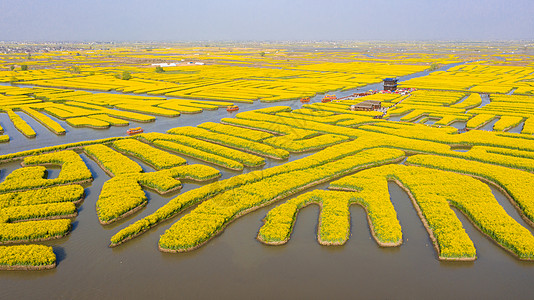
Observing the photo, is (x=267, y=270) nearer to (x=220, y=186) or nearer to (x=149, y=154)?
(x=220, y=186)

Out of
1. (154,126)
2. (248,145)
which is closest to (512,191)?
(248,145)

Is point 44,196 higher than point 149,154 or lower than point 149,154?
lower

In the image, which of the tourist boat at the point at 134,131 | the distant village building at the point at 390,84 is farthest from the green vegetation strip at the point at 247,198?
the distant village building at the point at 390,84

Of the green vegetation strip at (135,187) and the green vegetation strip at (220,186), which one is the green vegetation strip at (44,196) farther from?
the green vegetation strip at (220,186)

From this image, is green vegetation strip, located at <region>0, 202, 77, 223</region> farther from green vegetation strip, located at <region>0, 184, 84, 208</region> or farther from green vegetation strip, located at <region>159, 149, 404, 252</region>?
green vegetation strip, located at <region>159, 149, 404, 252</region>

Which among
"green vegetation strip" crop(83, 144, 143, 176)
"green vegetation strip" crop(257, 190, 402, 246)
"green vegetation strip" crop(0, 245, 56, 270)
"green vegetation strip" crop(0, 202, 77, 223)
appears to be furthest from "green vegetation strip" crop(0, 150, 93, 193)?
"green vegetation strip" crop(257, 190, 402, 246)

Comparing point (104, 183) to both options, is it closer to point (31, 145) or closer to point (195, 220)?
point (195, 220)

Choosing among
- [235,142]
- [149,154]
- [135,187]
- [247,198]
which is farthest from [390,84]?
[135,187]

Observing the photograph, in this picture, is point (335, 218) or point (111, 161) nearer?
point (335, 218)

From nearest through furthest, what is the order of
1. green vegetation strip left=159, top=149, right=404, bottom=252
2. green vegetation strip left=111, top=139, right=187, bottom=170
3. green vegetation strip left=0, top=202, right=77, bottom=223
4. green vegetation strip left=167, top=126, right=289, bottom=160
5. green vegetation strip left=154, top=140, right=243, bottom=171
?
green vegetation strip left=159, top=149, right=404, bottom=252 < green vegetation strip left=0, top=202, right=77, bottom=223 < green vegetation strip left=111, top=139, right=187, bottom=170 < green vegetation strip left=154, top=140, right=243, bottom=171 < green vegetation strip left=167, top=126, right=289, bottom=160

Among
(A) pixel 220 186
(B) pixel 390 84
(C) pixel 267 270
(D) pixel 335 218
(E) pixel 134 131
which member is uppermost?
(B) pixel 390 84

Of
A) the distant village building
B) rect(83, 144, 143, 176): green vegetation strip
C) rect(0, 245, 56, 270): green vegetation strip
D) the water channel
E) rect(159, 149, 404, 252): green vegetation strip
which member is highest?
the distant village building
